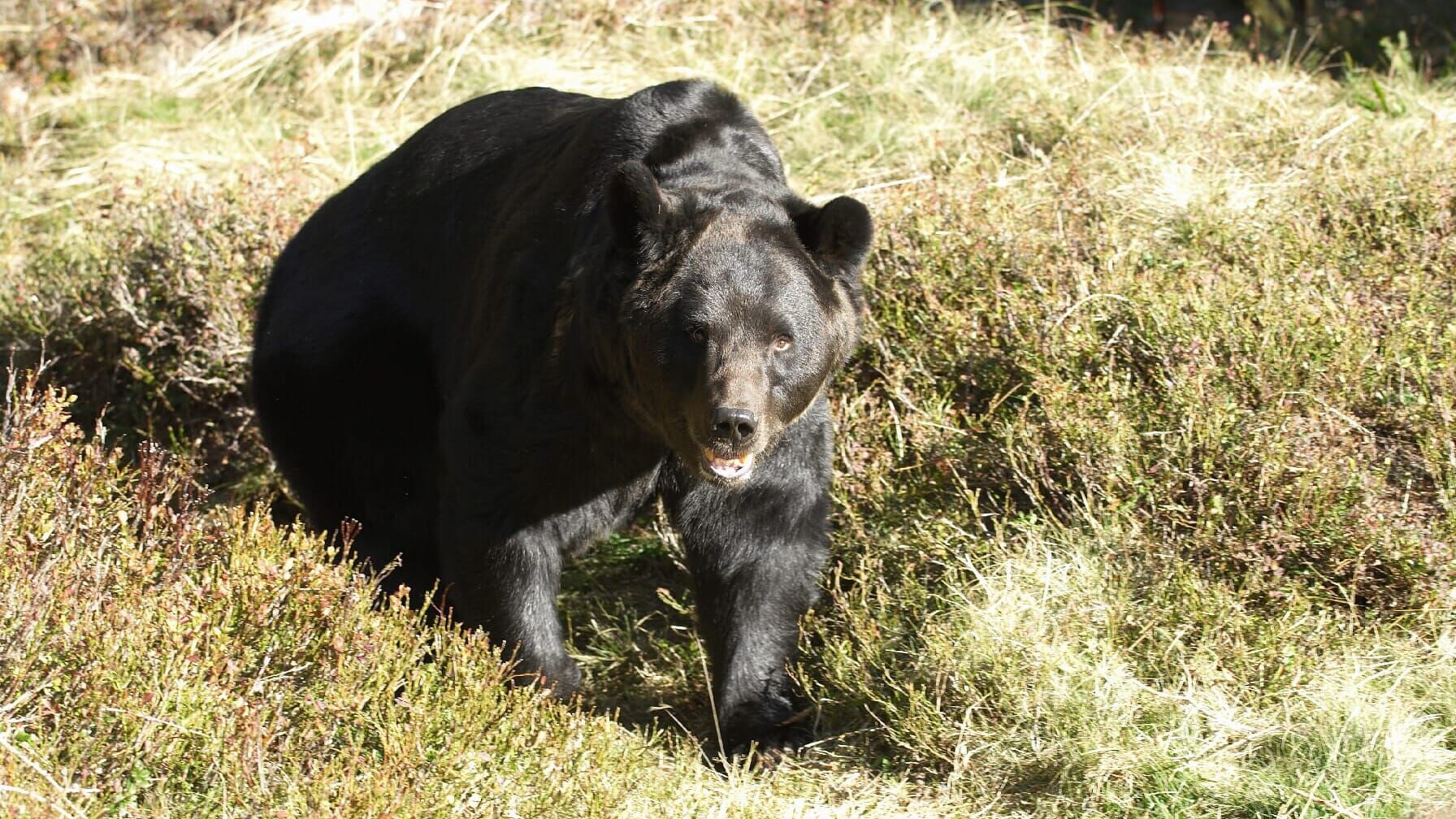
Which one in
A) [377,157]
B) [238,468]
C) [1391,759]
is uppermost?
[1391,759]

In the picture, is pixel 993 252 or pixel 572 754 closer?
pixel 572 754

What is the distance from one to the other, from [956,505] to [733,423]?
5.36 feet

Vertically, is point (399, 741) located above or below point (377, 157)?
above

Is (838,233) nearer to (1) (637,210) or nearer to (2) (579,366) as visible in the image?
(1) (637,210)

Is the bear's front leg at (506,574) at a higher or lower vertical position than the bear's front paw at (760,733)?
higher

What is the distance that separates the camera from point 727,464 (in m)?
4.45

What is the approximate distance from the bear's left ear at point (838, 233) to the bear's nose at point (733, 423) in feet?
2.18

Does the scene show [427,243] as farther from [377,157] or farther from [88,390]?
[377,157]

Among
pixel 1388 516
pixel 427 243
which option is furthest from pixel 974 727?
pixel 427 243

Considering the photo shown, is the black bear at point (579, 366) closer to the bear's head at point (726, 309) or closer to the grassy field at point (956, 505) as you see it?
the bear's head at point (726, 309)

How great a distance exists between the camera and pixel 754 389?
4.36m

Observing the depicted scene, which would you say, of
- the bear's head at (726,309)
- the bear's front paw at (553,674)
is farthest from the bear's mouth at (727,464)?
the bear's front paw at (553,674)

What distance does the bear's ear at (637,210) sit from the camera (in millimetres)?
4379

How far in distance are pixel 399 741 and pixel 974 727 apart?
180cm
